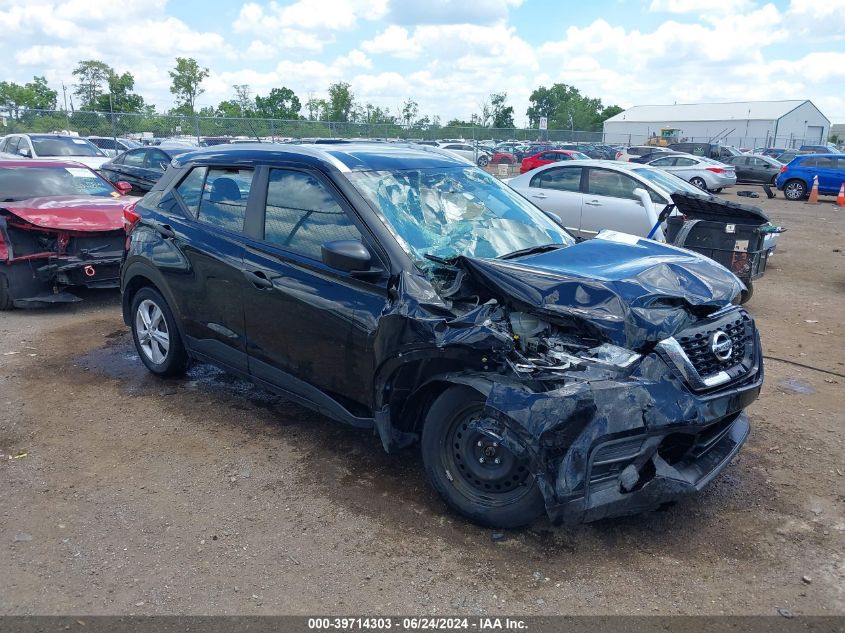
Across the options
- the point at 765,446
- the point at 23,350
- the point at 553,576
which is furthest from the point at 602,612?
the point at 23,350

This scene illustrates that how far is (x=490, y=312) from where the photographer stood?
3.50m

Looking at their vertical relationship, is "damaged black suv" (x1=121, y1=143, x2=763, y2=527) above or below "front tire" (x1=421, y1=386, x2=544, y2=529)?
above

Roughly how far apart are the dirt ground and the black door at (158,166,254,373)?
60 cm

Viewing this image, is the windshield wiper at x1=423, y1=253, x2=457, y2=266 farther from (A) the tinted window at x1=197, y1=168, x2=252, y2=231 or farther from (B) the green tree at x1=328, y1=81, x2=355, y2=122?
(B) the green tree at x1=328, y1=81, x2=355, y2=122

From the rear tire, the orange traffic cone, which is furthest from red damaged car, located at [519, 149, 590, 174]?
the rear tire

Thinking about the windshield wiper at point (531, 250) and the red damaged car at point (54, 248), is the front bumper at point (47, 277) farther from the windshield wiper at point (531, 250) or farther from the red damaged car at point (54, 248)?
the windshield wiper at point (531, 250)

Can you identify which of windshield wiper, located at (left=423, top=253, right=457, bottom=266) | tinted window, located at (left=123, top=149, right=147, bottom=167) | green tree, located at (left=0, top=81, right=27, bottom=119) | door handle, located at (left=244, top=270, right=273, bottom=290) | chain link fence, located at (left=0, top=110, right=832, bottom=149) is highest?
green tree, located at (left=0, top=81, right=27, bottom=119)

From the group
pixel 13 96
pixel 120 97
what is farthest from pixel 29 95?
pixel 120 97

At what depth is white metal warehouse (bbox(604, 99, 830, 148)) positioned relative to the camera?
7438 cm

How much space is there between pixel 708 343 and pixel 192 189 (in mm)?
3750

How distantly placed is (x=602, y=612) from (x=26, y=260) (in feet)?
23.0

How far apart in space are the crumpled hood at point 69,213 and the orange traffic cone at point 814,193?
72.4 ft

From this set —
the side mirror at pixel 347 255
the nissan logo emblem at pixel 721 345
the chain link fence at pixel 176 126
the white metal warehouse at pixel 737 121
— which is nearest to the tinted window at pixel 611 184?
the nissan logo emblem at pixel 721 345

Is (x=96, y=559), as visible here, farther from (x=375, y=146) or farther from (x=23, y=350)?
(x=23, y=350)
